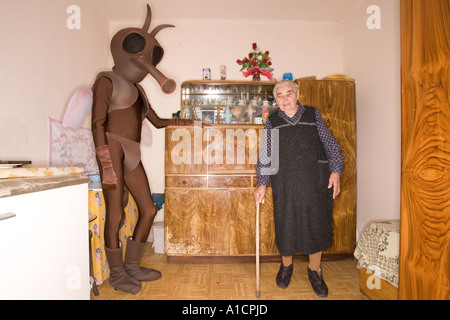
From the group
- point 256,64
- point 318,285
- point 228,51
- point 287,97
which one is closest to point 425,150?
point 287,97

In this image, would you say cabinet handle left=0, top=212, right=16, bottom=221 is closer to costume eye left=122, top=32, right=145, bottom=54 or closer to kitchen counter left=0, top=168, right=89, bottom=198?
kitchen counter left=0, top=168, right=89, bottom=198

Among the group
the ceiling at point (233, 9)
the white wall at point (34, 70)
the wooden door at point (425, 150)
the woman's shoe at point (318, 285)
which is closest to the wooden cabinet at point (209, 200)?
the woman's shoe at point (318, 285)

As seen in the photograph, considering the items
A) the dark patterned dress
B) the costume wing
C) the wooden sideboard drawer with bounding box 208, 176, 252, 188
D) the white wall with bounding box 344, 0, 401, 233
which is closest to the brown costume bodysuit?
the costume wing

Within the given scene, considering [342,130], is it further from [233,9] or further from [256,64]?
[233,9]

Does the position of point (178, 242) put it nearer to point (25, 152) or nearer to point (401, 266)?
point (25, 152)

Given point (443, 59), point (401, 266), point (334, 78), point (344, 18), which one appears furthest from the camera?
point (344, 18)

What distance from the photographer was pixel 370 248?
5.50ft

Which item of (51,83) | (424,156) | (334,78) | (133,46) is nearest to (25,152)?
(51,83)

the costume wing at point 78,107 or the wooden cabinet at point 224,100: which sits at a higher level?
the wooden cabinet at point 224,100

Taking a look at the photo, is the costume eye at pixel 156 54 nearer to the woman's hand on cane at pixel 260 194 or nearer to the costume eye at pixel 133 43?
the costume eye at pixel 133 43

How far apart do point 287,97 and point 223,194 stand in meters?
1.10

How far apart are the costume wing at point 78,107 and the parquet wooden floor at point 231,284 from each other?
128 centimetres

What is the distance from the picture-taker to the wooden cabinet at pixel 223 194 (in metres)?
2.31

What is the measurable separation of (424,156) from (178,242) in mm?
2038
